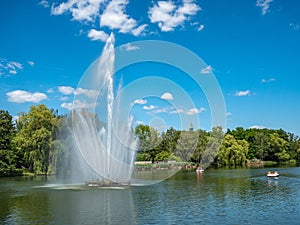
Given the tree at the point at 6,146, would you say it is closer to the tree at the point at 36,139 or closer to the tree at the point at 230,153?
the tree at the point at 36,139

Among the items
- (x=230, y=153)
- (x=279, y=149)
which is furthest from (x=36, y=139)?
(x=279, y=149)

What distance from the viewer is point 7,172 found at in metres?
55.9

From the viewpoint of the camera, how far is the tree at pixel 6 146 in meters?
54.3

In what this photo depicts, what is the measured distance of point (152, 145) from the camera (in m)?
96.0

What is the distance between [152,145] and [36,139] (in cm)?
4381

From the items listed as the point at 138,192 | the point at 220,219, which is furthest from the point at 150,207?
the point at 138,192

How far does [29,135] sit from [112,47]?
97.5 feet

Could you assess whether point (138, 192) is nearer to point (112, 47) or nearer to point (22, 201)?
point (22, 201)

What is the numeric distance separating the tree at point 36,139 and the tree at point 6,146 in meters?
2.04

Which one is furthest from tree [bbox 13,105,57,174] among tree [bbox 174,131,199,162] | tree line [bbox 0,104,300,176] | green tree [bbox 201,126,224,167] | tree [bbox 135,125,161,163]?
green tree [bbox 201,126,224,167]

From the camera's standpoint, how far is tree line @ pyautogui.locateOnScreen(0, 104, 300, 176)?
185 feet

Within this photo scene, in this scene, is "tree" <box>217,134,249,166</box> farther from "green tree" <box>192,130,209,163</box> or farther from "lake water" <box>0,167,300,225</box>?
"lake water" <box>0,167,300,225</box>

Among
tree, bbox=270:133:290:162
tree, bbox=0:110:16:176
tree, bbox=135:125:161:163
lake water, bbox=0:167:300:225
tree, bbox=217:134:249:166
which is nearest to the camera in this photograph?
lake water, bbox=0:167:300:225

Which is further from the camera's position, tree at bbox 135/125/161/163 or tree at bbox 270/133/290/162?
tree at bbox 270/133/290/162
